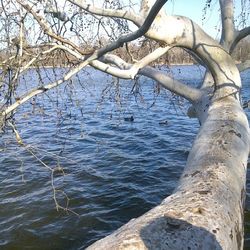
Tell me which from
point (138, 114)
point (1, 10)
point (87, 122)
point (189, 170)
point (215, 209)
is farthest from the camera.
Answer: point (138, 114)

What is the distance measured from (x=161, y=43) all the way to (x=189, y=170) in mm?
2044

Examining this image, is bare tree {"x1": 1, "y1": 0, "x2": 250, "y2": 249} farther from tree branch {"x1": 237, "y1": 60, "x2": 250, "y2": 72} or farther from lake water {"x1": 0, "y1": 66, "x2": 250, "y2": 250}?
lake water {"x1": 0, "y1": 66, "x2": 250, "y2": 250}

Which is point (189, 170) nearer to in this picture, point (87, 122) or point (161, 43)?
point (161, 43)

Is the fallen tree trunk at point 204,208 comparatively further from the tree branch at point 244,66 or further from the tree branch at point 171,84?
the tree branch at point 244,66

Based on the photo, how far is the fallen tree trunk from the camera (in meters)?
2.11

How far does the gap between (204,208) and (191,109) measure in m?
3.60

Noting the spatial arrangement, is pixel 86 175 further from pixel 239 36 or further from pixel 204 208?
pixel 204 208

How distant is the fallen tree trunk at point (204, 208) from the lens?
2105 mm

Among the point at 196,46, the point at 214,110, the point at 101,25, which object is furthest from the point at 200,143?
the point at 101,25

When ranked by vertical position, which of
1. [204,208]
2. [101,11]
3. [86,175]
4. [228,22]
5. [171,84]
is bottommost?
[86,175]

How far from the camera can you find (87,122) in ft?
49.7

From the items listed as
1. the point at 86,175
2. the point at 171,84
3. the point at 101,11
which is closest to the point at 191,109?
the point at 171,84

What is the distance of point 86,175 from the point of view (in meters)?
8.52

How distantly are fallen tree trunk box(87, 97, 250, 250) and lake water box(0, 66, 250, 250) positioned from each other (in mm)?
1673
